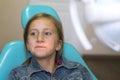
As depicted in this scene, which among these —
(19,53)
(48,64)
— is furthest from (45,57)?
(19,53)

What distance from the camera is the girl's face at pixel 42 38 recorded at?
886mm

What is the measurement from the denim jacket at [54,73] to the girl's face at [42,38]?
0.22ft

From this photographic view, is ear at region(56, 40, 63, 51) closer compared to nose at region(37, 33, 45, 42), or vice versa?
nose at region(37, 33, 45, 42)

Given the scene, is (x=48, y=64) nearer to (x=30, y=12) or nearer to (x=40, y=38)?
(x=40, y=38)

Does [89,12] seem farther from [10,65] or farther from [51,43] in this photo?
[10,65]

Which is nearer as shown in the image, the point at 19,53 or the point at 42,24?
the point at 42,24

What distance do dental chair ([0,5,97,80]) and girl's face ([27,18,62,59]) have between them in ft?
0.36

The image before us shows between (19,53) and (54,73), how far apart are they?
0.19 metres

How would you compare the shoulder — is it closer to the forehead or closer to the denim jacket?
the denim jacket

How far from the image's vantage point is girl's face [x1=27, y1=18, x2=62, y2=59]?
0.89 m

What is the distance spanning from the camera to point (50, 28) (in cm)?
94

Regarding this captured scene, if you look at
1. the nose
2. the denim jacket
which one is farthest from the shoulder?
the nose

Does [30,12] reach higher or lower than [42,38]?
higher

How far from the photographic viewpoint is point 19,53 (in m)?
1.04
